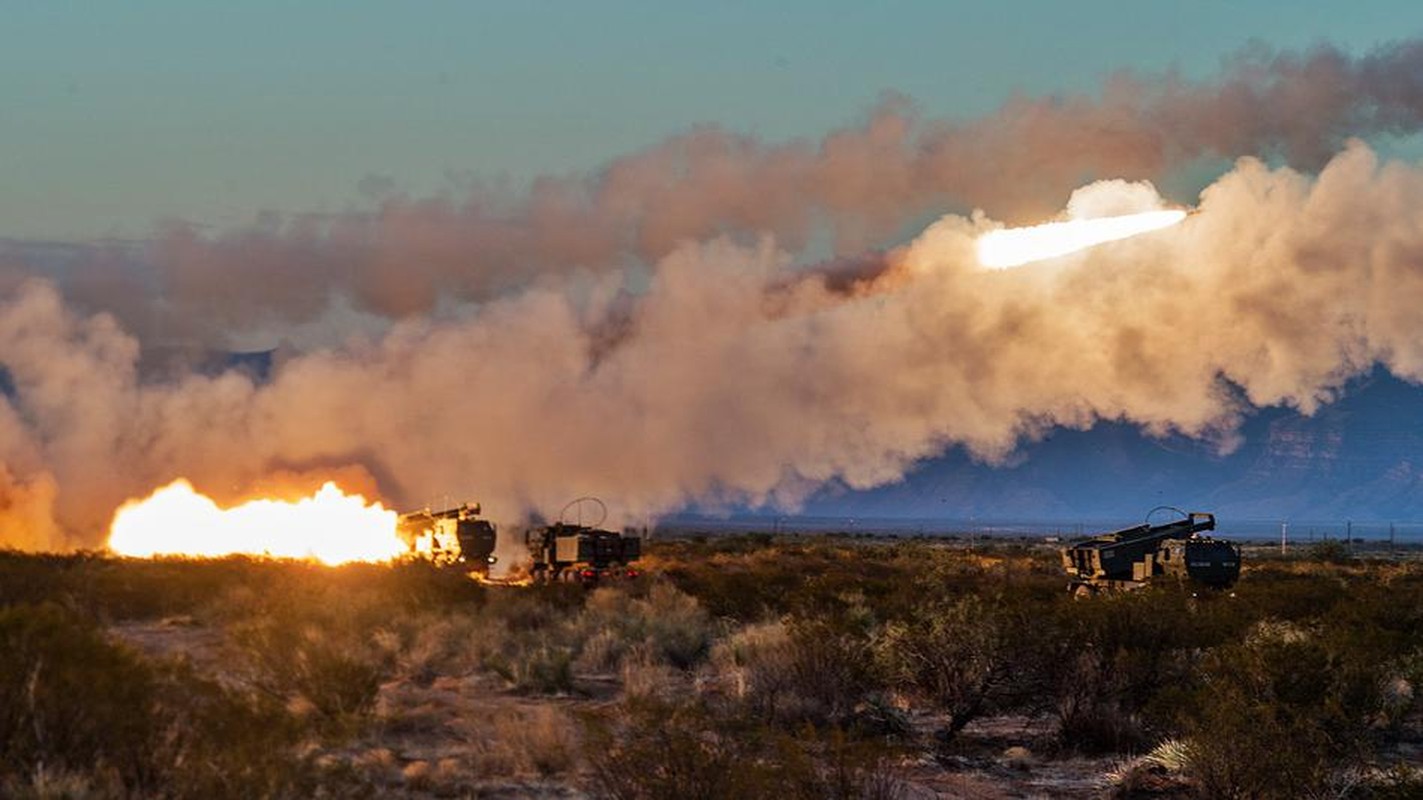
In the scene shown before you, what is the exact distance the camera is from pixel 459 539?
2388 inches

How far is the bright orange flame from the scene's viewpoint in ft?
236

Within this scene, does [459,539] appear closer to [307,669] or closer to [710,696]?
[710,696]

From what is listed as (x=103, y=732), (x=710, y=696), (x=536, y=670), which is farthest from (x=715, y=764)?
(x=536, y=670)

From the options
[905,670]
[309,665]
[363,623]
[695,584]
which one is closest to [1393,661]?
[905,670]

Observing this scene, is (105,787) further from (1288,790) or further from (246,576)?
(246,576)

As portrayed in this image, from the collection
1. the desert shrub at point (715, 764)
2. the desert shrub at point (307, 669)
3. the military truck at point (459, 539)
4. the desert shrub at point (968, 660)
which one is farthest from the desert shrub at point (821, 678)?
the military truck at point (459, 539)

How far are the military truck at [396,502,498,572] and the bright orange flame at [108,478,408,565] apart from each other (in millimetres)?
7196

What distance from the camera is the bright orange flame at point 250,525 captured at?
236 ft

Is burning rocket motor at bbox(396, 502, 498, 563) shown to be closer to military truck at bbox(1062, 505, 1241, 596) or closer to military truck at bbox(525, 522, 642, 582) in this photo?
military truck at bbox(525, 522, 642, 582)

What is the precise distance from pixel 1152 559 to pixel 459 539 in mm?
27251

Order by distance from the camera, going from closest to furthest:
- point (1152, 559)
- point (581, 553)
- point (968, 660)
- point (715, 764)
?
point (715, 764), point (968, 660), point (1152, 559), point (581, 553)

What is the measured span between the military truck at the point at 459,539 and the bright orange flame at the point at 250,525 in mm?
7196

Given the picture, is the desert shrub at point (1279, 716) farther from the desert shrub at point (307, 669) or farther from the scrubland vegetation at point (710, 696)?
the desert shrub at point (307, 669)

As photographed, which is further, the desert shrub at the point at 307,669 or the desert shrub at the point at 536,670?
the desert shrub at the point at 536,670
